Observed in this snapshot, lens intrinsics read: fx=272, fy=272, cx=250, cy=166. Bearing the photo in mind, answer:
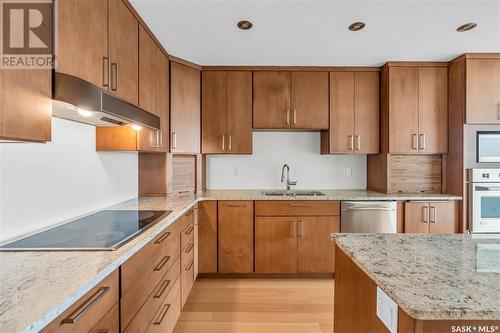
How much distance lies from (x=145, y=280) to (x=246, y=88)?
2381mm

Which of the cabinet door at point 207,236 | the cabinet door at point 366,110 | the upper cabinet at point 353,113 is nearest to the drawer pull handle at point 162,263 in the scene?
the cabinet door at point 207,236

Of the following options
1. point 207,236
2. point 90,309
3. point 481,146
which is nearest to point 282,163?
point 207,236

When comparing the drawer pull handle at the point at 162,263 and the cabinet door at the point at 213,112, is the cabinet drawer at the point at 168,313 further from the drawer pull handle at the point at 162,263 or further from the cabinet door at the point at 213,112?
the cabinet door at the point at 213,112

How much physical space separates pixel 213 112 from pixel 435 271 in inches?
106

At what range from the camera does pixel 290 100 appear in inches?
126

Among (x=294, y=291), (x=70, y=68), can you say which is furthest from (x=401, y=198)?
(x=70, y=68)

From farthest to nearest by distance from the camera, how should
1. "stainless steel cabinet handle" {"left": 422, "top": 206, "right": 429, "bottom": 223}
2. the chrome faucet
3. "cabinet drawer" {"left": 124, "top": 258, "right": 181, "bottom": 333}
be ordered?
the chrome faucet → "stainless steel cabinet handle" {"left": 422, "top": 206, "right": 429, "bottom": 223} → "cabinet drawer" {"left": 124, "top": 258, "right": 181, "bottom": 333}

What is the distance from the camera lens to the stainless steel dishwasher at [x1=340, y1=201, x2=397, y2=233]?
286 centimetres

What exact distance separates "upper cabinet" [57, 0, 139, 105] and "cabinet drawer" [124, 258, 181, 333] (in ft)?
3.98

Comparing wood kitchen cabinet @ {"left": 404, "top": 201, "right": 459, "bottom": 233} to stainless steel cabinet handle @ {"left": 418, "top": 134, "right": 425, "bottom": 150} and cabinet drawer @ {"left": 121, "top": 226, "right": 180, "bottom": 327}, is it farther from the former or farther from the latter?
cabinet drawer @ {"left": 121, "top": 226, "right": 180, "bottom": 327}

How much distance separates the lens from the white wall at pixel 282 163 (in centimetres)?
355

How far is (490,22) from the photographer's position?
7.31ft

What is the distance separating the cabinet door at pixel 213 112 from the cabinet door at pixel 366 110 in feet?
5.14

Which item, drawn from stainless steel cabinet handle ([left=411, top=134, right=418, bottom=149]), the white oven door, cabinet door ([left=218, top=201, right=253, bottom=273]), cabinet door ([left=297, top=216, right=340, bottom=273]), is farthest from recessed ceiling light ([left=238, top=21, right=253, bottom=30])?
the white oven door
